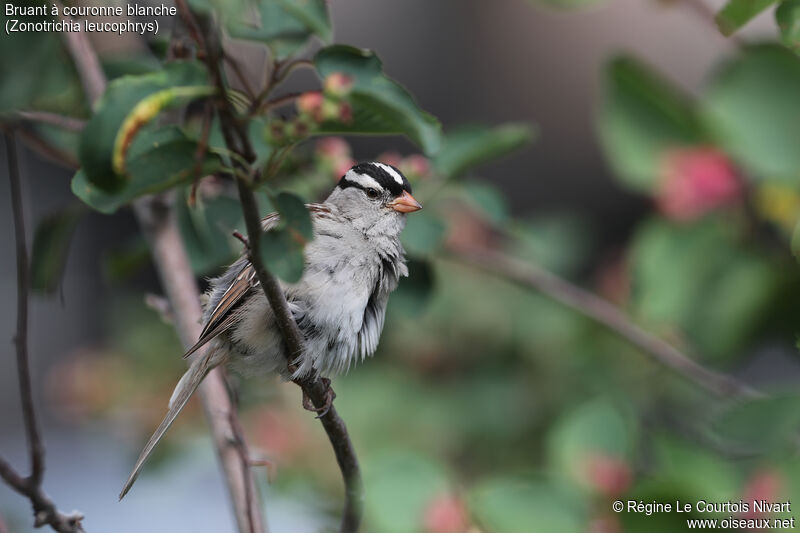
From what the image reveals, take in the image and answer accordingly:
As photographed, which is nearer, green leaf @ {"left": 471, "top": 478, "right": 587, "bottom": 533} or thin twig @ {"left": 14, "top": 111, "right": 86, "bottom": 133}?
thin twig @ {"left": 14, "top": 111, "right": 86, "bottom": 133}

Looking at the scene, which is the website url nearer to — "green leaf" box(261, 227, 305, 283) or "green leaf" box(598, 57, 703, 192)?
"green leaf" box(598, 57, 703, 192)

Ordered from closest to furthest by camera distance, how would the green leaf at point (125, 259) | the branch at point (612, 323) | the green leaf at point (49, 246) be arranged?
the green leaf at point (49, 246) < the green leaf at point (125, 259) < the branch at point (612, 323)

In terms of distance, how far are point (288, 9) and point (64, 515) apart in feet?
2.35

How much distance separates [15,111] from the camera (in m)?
1.40

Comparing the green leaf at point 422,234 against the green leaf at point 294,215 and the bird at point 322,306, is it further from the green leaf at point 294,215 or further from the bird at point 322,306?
the green leaf at point 294,215

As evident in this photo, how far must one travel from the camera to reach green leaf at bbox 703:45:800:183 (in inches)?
72.7

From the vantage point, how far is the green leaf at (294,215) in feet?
3.27

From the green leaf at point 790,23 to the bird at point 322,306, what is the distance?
72 centimetres

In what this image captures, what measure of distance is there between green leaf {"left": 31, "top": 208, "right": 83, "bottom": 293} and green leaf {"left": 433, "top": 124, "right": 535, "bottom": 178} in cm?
70

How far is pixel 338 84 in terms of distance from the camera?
983 mm

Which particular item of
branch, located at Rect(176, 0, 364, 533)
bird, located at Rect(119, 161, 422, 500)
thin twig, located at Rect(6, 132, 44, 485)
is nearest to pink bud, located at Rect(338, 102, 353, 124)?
branch, located at Rect(176, 0, 364, 533)

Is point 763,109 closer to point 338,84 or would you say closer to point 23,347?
point 338,84

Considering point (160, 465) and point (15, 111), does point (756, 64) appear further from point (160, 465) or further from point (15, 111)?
point (160, 465)

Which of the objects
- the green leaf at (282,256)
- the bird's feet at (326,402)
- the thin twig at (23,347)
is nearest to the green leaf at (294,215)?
the green leaf at (282,256)
